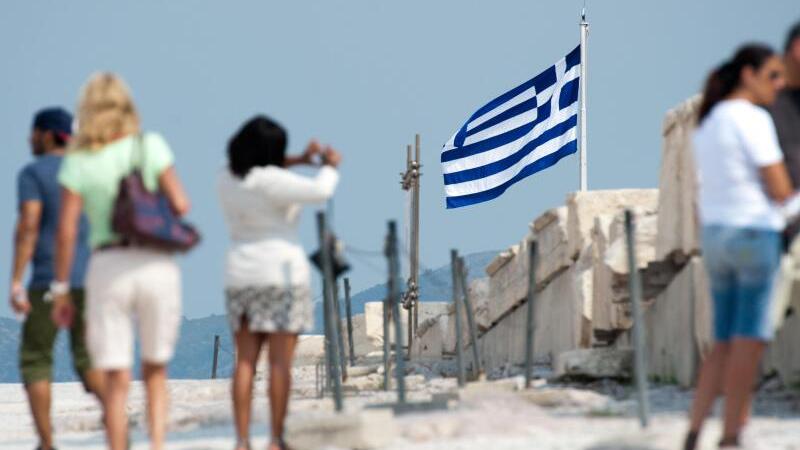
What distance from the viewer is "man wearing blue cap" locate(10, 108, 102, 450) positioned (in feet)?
26.0

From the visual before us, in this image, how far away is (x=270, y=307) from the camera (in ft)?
25.1

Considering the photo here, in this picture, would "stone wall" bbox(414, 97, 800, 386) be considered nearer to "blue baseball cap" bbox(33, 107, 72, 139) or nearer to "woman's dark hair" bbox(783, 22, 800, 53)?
"woman's dark hair" bbox(783, 22, 800, 53)

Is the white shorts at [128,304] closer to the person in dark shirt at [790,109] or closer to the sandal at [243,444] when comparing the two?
the sandal at [243,444]

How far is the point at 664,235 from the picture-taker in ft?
40.7

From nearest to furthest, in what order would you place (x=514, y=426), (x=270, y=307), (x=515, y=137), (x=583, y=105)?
(x=270, y=307)
(x=514, y=426)
(x=583, y=105)
(x=515, y=137)

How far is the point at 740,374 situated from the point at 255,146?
97.2 inches

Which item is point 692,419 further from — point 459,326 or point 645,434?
point 459,326

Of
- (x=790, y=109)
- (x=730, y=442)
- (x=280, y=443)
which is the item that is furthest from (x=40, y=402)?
(x=790, y=109)

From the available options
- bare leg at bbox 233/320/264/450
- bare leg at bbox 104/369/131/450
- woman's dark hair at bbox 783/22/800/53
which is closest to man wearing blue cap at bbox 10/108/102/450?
bare leg at bbox 233/320/264/450

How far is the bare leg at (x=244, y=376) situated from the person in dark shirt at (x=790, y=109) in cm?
251

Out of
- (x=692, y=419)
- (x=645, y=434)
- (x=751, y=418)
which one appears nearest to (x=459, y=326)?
(x=751, y=418)

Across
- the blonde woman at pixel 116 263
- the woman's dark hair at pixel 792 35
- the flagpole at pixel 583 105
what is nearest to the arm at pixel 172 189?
the blonde woman at pixel 116 263

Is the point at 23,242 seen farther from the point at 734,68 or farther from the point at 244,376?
the point at 734,68

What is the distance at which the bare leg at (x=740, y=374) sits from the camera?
6.71m
